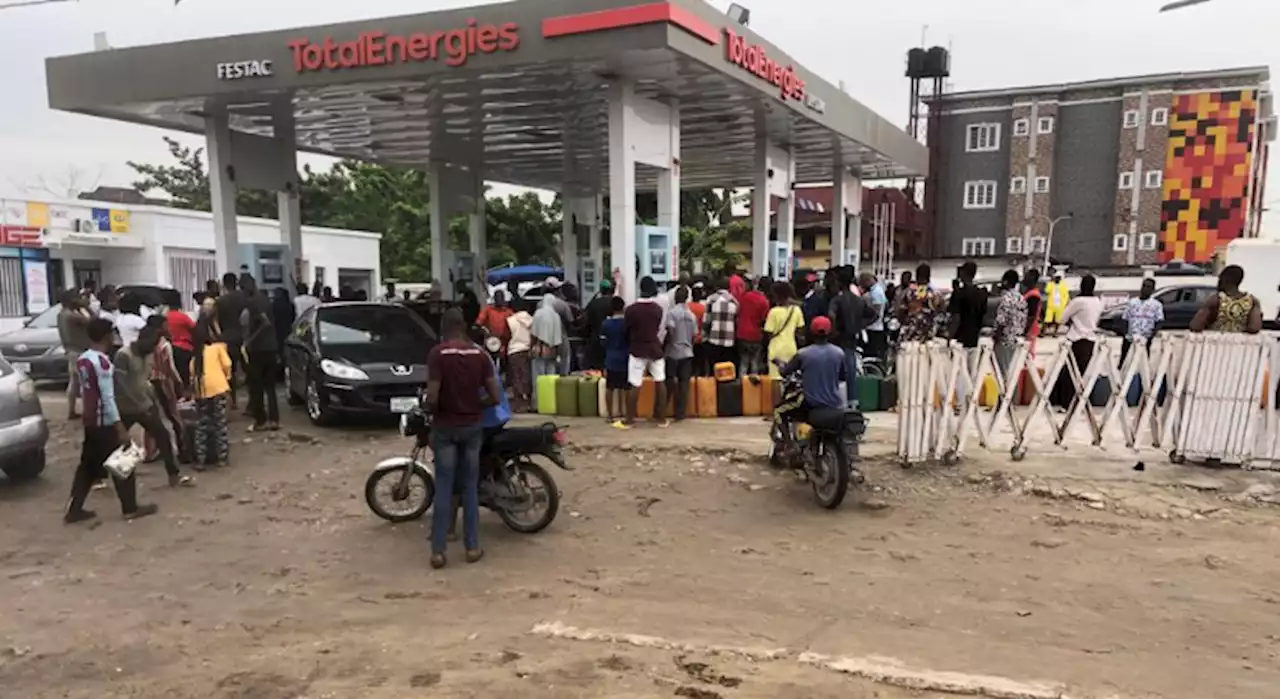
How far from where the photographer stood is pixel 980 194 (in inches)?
1847

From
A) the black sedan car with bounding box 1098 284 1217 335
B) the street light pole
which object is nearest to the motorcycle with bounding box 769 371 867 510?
the black sedan car with bounding box 1098 284 1217 335

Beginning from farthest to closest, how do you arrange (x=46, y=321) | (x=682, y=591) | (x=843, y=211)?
(x=843, y=211), (x=46, y=321), (x=682, y=591)

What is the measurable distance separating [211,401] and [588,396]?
4351mm

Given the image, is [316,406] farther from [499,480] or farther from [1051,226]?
[1051,226]

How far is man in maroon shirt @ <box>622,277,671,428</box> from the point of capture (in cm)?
980

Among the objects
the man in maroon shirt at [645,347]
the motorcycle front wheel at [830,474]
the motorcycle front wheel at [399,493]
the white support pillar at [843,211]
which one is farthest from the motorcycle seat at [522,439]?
the white support pillar at [843,211]

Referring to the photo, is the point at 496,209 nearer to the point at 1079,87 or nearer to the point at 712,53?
the point at 712,53

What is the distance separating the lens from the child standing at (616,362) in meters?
10.1

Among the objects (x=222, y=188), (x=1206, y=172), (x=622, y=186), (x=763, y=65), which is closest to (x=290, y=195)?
(x=222, y=188)

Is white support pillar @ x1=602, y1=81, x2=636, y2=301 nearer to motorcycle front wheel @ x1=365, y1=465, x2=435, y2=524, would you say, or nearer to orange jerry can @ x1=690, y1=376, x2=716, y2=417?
orange jerry can @ x1=690, y1=376, x2=716, y2=417

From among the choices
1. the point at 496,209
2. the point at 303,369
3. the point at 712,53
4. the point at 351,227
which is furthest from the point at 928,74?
the point at 303,369

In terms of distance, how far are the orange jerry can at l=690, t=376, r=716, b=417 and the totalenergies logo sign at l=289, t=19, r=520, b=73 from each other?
5035mm

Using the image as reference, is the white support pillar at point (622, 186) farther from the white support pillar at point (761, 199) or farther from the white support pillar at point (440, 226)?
the white support pillar at point (440, 226)

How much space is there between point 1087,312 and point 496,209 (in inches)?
1218
